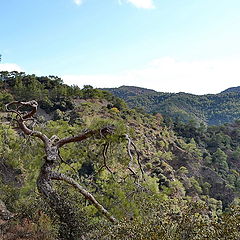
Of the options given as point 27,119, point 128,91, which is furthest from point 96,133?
point 128,91

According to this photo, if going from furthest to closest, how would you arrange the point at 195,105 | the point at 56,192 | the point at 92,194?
the point at 195,105 < the point at 92,194 < the point at 56,192

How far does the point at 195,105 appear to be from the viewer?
9088cm

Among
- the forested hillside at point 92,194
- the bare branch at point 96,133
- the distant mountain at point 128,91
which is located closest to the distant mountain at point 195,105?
the distant mountain at point 128,91

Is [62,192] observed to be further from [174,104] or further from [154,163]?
[174,104]

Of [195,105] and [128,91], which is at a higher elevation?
[128,91]

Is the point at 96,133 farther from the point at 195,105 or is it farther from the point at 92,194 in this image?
the point at 195,105

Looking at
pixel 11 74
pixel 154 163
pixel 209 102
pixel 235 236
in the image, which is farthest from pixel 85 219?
pixel 209 102

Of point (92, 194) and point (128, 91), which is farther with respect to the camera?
point (128, 91)

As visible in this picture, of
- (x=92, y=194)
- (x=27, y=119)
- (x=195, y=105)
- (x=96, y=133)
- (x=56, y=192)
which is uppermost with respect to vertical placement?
(x=195, y=105)

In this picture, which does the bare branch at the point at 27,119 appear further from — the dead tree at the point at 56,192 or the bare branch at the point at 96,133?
the bare branch at the point at 96,133

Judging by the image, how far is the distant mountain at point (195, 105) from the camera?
81.9 m

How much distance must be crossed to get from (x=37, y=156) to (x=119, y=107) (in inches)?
1406

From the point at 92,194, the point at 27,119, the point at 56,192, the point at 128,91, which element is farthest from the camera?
the point at 128,91

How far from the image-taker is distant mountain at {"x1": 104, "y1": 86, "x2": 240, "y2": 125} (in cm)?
8188
